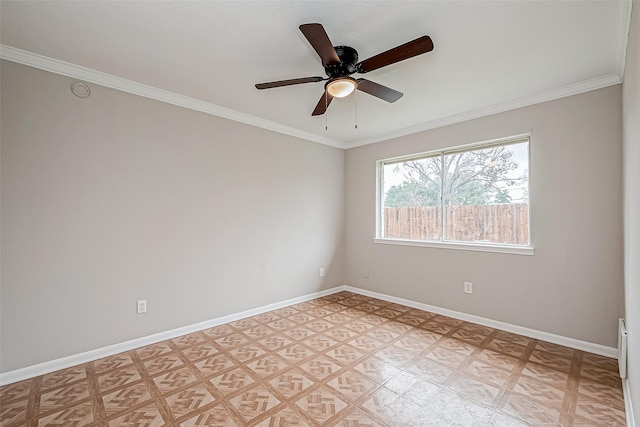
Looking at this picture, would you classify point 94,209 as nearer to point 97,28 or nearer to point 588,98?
point 97,28

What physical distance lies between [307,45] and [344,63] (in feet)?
0.99

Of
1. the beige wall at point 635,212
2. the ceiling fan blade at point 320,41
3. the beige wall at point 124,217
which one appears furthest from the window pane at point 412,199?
the ceiling fan blade at point 320,41

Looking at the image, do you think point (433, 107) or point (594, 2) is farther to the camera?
point (433, 107)

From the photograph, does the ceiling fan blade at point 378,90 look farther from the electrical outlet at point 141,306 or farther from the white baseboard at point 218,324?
the electrical outlet at point 141,306

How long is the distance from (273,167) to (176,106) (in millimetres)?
1345

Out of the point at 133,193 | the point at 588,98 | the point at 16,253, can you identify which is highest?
the point at 588,98

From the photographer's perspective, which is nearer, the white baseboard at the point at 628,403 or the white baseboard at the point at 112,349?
the white baseboard at the point at 628,403

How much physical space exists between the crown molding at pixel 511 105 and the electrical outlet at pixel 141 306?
3681 millimetres

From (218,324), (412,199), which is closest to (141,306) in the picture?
(218,324)

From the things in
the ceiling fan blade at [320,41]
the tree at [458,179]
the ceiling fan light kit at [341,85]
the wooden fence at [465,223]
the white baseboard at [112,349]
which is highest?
the ceiling fan blade at [320,41]

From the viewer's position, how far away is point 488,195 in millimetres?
3377

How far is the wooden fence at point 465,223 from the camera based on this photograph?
315cm

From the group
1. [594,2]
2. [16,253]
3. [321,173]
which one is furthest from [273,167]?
[594,2]

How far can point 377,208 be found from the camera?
177 inches
